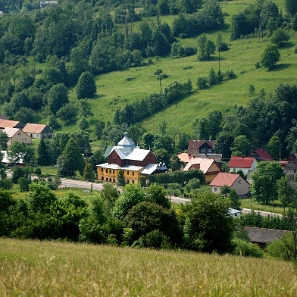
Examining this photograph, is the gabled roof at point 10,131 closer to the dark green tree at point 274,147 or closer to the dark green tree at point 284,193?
the dark green tree at point 274,147

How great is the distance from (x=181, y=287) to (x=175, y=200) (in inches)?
2048

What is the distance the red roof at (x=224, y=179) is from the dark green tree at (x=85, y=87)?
43.6 m

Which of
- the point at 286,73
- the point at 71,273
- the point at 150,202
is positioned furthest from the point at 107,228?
the point at 286,73

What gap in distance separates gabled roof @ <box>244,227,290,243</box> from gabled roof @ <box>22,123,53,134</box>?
2210 inches

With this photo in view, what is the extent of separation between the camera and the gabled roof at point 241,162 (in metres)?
79.3

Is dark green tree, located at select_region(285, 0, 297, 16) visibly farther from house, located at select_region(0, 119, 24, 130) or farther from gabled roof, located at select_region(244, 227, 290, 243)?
gabled roof, located at select_region(244, 227, 290, 243)

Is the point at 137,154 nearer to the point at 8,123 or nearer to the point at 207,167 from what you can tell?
the point at 207,167

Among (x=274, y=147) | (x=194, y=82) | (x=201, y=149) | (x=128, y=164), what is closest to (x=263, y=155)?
(x=274, y=147)

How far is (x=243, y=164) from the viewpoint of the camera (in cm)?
7956

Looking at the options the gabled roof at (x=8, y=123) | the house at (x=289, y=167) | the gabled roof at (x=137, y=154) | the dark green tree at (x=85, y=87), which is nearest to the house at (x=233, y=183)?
the house at (x=289, y=167)

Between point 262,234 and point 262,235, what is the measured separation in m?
0.19

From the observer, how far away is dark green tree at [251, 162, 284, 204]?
217 feet

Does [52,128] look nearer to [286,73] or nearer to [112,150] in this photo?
[112,150]

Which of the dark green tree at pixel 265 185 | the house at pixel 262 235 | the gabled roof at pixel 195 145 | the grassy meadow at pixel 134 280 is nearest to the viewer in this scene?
the grassy meadow at pixel 134 280
